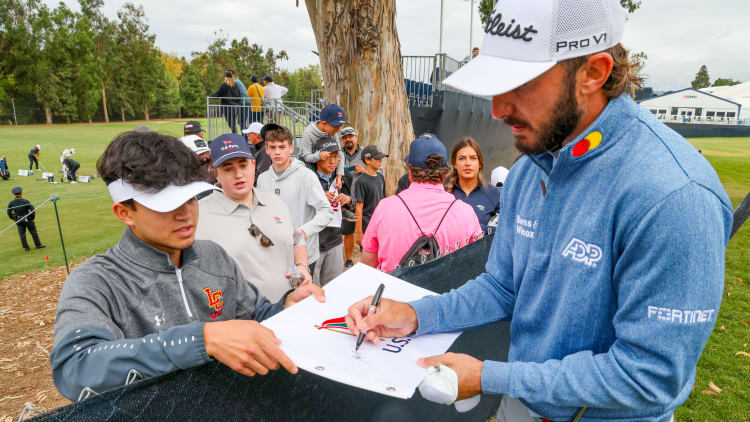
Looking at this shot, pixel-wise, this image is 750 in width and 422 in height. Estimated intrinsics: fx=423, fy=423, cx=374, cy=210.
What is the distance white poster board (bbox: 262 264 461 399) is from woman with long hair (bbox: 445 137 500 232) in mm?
2737

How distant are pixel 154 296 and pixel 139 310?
8cm

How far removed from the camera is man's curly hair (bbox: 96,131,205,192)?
61.3 inches

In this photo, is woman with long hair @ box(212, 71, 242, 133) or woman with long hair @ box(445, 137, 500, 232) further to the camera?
woman with long hair @ box(212, 71, 242, 133)

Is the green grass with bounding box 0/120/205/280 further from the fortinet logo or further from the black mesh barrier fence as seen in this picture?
the fortinet logo

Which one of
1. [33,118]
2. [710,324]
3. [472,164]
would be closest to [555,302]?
[710,324]

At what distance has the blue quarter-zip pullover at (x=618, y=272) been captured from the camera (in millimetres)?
963

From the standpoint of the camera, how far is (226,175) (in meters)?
3.06

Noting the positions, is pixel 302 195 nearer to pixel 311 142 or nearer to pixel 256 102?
pixel 311 142

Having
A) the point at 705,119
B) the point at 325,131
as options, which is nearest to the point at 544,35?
the point at 325,131

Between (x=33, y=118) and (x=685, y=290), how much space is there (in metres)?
61.6

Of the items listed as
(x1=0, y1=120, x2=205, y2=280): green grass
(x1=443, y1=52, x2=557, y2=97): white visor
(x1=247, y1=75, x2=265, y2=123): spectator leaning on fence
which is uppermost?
(x1=247, y1=75, x2=265, y2=123): spectator leaning on fence

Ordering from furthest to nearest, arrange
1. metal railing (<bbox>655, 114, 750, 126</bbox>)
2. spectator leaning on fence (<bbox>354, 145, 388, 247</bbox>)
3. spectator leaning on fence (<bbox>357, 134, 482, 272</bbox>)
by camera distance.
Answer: metal railing (<bbox>655, 114, 750, 126</bbox>)
spectator leaning on fence (<bbox>354, 145, 388, 247</bbox>)
spectator leaning on fence (<bbox>357, 134, 482, 272</bbox>)

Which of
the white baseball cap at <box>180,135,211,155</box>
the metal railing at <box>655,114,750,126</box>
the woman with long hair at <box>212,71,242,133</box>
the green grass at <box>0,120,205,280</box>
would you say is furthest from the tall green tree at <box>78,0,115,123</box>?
the metal railing at <box>655,114,750,126</box>

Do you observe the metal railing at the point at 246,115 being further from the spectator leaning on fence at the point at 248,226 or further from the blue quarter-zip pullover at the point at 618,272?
the blue quarter-zip pullover at the point at 618,272
